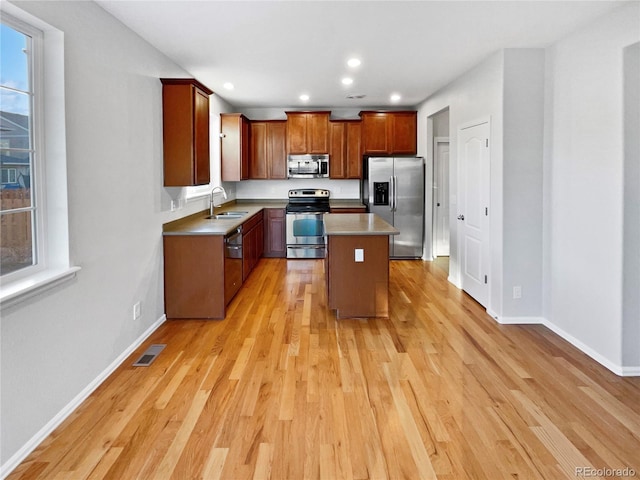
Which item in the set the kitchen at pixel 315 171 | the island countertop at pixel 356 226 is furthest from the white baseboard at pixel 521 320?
the kitchen at pixel 315 171

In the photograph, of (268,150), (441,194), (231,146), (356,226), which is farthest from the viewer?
(268,150)

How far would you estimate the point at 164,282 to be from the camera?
14.8ft

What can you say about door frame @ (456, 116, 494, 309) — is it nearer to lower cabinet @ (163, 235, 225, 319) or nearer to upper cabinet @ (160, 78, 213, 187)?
lower cabinet @ (163, 235, 225, 319)

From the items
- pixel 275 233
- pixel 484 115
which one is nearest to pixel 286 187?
pixel 275 233

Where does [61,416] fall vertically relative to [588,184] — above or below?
below

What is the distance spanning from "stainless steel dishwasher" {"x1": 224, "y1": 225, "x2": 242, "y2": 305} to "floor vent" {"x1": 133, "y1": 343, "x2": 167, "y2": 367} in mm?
928

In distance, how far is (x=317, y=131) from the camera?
26.4 ft

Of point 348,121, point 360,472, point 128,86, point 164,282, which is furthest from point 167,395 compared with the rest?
point 348,121

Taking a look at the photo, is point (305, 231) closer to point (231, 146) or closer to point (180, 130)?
point (231, 146)

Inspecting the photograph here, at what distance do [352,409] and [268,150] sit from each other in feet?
20.0

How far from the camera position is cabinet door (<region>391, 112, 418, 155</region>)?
26.1 feet

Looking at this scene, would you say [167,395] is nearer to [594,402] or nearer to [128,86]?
[128,86]

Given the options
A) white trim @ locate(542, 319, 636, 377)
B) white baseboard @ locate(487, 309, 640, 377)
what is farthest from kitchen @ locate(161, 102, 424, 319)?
white trim @ locate(542, 319, 636, 377)

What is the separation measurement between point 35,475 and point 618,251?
3.71m
